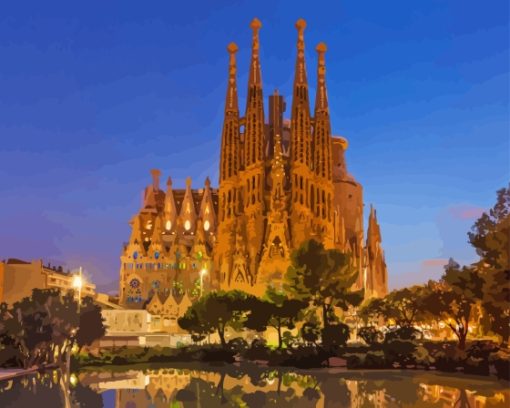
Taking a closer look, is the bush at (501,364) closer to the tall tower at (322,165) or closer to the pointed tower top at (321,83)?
the tall tower at (322,165)

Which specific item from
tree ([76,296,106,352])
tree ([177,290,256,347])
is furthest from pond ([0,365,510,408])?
tree ([177,290,256,347])

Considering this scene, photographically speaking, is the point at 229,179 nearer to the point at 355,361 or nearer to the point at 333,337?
the point at 333,337

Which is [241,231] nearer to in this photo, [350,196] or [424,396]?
[350,196]

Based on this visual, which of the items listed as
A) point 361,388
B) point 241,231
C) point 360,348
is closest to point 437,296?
point 360,348

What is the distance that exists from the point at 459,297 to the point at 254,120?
73750 millimetres

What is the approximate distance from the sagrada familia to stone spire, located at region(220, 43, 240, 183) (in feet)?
0.66

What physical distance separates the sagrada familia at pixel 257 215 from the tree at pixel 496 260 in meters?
59.2

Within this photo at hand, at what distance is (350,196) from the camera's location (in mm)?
142875

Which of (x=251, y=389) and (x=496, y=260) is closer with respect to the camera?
(x=251, y=389)

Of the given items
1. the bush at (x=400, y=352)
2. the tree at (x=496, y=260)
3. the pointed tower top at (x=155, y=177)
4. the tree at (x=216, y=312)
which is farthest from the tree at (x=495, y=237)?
the pointed tower top at (x=155, y=177)

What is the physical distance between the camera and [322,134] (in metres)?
127

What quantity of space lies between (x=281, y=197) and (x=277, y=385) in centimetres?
7579

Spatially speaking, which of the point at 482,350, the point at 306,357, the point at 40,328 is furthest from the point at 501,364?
the point at 40,328

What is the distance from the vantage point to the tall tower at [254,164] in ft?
390
